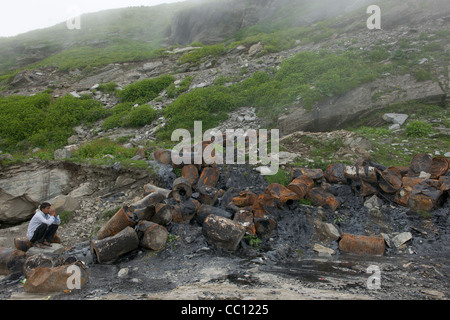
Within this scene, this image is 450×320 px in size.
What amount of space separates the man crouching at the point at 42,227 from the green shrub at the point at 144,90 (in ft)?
27.9

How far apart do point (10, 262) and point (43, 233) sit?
791 millimetres

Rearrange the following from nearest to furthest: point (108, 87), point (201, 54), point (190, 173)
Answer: point (190, 173) < point (108, 87) < point (201, 54)

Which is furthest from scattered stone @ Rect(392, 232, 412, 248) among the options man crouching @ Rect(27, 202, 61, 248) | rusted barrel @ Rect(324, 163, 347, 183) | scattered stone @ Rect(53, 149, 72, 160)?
scattered stone @ Rect(53, 149, 72, 160)

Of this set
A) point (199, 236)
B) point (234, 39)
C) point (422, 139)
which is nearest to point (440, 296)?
point (199, 236)

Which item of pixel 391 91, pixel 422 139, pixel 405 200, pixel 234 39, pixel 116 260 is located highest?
pixel 234 39

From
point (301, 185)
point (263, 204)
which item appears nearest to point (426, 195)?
point (301, 185)

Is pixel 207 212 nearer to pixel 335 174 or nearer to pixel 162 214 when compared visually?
pixel 162 214

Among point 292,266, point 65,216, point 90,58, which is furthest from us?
point 90,58

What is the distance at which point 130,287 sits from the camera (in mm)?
3525

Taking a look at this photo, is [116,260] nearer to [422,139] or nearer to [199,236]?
[199,236]

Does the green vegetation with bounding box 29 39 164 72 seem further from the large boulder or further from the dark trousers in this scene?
the dark trousers

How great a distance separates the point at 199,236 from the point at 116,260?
139cm

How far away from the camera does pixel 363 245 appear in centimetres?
443

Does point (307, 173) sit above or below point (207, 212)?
above
